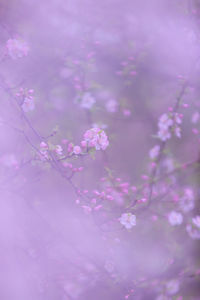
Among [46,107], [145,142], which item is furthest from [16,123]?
[145,142]

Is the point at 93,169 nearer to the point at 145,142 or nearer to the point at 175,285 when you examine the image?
the point at 145,142

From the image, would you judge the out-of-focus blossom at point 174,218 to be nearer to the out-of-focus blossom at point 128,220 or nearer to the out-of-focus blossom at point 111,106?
the out-of-focus blossom at point 128,220

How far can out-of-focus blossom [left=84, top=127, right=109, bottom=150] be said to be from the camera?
128 cm

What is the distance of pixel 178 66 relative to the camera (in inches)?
96.8

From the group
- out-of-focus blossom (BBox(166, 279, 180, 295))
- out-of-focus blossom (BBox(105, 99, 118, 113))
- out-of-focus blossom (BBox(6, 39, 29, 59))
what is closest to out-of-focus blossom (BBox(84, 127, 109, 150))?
out-of-focus blossom (BBox(6, 39, 29, 59))

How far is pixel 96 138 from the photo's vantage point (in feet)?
4.20

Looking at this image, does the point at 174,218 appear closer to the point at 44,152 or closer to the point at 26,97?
the point at 44,152

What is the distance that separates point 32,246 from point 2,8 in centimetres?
170

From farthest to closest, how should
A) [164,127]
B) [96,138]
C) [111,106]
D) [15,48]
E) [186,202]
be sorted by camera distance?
[111,106]
[186,202]
[164,127]
[15,48]
[96,138]

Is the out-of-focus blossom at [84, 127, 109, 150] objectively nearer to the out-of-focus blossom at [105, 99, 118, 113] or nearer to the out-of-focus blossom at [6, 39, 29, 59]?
the out-of-focus blossom at [6, 39, 29, 59]

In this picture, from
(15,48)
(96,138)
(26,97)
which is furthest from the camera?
(15,48)

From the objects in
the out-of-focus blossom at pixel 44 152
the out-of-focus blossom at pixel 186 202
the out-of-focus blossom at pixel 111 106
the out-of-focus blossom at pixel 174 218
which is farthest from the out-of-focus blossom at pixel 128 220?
the out-of-focus blossom at pixel 111 106

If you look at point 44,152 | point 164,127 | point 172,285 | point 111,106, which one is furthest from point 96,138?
point 172,285

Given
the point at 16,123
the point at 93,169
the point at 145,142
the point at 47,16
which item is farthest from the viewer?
the point at 145,142
